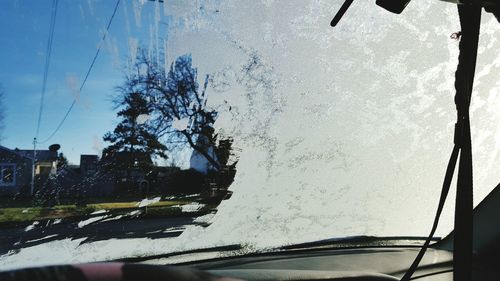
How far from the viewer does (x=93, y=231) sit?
252cm

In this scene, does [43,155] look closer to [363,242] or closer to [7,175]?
[7,175]

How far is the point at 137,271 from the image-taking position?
2.87 ft

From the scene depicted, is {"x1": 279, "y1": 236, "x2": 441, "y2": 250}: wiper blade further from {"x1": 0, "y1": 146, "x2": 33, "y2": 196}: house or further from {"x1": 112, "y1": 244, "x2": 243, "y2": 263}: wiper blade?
{"x1": 0, "y1": 146, "x2": 33, "y2": 196}: house

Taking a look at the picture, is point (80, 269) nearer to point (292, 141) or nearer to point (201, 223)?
point (201, 223)

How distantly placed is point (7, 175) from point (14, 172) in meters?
0.04

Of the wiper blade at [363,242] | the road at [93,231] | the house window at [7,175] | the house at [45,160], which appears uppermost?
the house at [45,160]

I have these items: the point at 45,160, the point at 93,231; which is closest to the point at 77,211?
the point at 93,231

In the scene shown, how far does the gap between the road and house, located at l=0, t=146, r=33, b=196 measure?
0.64 ft

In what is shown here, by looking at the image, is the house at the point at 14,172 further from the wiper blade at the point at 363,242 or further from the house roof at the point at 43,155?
the wiper blade at the point at 363,242

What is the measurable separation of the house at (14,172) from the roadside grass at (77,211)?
9 cm

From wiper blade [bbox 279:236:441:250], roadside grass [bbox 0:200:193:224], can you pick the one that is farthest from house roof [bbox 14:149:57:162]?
wiper blade [bbox 279:236:441:250]

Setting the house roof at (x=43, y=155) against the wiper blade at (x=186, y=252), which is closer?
the house roof at (x=43, y=155)

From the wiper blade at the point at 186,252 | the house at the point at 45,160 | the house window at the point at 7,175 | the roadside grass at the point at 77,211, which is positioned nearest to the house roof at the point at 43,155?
the house at the point at 45,160

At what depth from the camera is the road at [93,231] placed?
2262 millimetres
